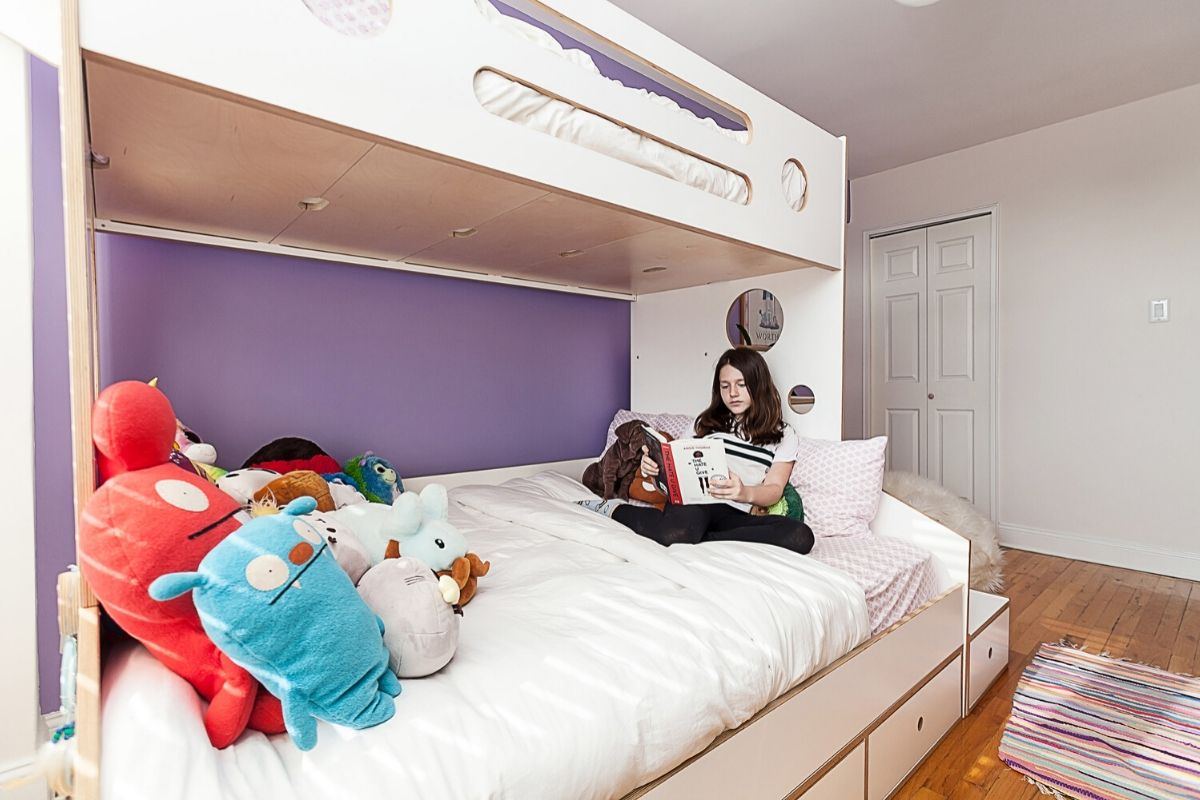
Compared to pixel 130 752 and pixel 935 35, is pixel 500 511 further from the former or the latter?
pixel 935 35

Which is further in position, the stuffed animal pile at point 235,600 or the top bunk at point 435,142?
the top bunk at point 435,142

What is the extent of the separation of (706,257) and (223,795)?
5.32ft

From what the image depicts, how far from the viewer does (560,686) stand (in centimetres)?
81

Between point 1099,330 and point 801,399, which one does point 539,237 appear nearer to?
point 801,399

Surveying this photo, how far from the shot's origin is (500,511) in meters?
1.68

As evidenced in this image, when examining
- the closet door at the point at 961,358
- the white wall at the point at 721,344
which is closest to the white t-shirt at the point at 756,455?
the white wall at the point at 721,344

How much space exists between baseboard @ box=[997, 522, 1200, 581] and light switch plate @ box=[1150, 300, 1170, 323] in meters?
1.07

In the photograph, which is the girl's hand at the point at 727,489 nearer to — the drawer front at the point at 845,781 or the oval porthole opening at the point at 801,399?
the oval porthole opening at the point at 801,399

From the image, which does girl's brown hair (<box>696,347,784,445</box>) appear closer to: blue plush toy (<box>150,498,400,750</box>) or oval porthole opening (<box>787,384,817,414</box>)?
oval porthole opening (<box>787,384,817,414</box>)

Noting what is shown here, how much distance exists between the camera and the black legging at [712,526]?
4.84 feet

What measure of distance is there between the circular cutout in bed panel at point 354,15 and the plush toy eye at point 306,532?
27.1 inches

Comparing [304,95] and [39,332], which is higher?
[304,95]

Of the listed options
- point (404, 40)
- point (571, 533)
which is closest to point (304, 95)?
point (404, 40)

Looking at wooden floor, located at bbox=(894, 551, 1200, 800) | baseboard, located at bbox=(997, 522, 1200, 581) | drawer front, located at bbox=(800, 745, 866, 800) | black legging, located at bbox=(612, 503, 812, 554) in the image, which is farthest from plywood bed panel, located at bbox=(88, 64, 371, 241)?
baseboard, located at bbox=(997, 522, 1200, 581)
